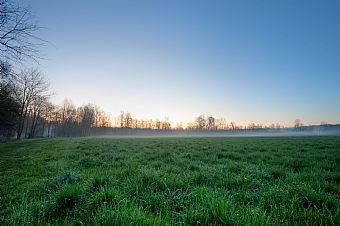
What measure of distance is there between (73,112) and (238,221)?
102m

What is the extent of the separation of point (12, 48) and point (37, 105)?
55.9 m

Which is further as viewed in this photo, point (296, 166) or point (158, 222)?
point (296, 166)

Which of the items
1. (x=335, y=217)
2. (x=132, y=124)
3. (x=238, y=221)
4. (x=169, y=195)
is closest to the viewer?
(x=238, y=221)

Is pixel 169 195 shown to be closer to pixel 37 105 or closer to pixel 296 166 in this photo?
pixel 296 166

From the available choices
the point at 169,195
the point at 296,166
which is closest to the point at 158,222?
the point at 169,195

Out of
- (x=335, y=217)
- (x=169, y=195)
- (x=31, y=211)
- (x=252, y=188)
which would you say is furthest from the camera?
(x=252, y=188)

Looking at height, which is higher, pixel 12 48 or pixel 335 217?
pixel 12 48

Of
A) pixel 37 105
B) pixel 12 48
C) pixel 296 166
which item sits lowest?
pixel 296 166

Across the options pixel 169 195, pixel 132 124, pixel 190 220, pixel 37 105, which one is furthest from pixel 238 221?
pixel 132 124

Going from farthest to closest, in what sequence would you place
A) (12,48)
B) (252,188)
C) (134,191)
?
(12,48)
(252,188)
(134,191)

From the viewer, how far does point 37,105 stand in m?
54.2

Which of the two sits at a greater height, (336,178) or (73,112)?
(73,112)

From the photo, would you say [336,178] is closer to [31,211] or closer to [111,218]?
[111,218]

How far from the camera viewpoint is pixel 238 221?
101 inches
